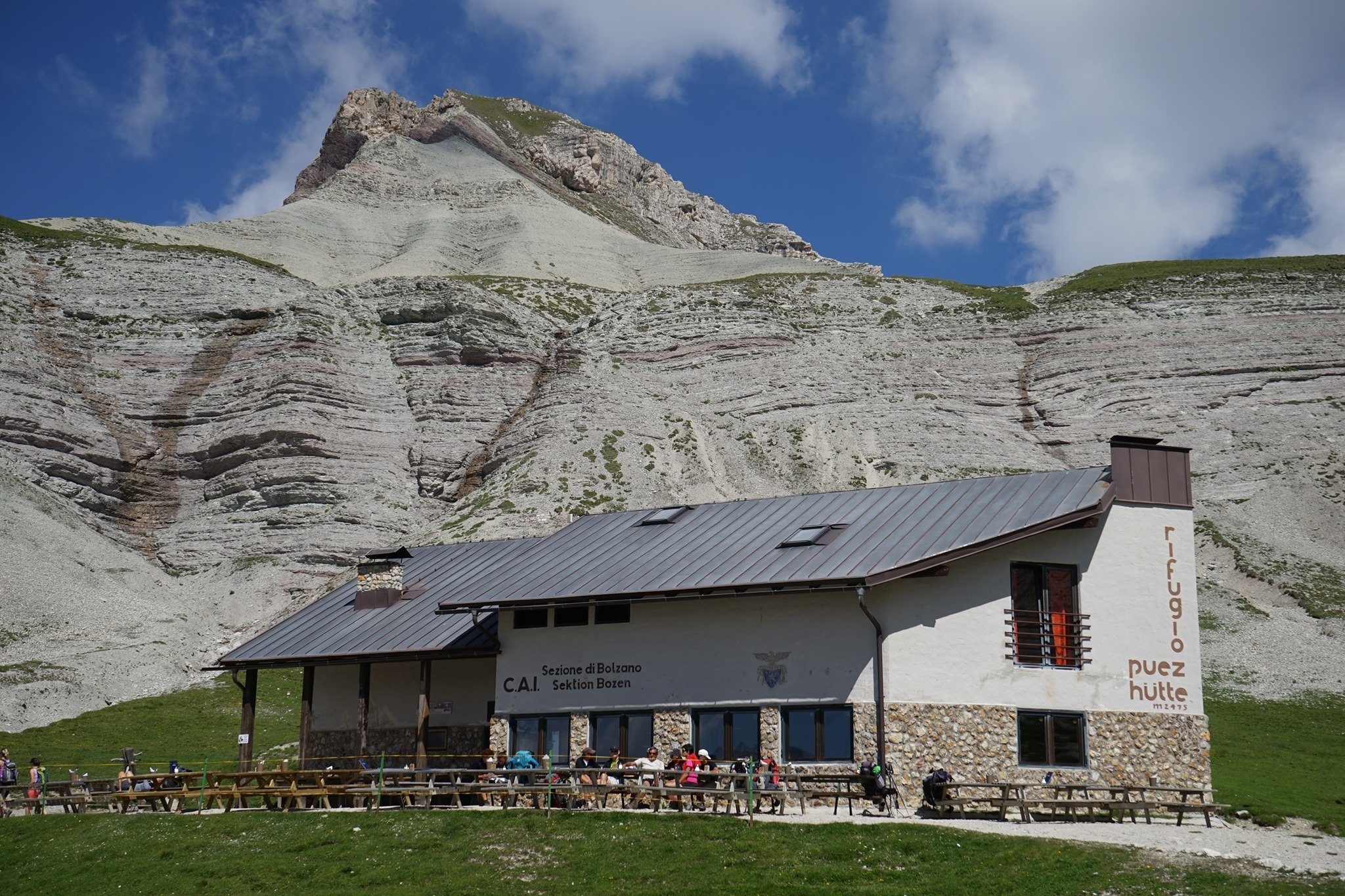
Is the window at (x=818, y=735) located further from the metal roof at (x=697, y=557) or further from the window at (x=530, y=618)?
the window at (x=530, y=618)

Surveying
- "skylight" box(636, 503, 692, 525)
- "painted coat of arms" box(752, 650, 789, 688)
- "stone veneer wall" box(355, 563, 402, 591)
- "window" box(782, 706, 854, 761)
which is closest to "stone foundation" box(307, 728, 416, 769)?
"stone veneer wall" box(355, 563, 402, 591)

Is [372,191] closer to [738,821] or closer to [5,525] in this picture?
[5,525]

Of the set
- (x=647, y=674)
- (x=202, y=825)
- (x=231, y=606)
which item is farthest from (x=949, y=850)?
(x=231, y=606)

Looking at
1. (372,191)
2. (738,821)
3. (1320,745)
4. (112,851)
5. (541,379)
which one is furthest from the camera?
(372,191)

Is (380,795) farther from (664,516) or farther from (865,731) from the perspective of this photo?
(664,516)

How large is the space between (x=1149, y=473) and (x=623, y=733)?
1470 centimetres

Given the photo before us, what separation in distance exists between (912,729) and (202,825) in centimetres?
1564

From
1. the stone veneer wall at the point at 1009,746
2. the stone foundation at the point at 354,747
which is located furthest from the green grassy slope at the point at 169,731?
the stone veneer wall at the point at 1009,746

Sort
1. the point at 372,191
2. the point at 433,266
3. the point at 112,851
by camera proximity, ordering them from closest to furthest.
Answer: the point at 112,851 < the point at 433,266 < the point at 372,191

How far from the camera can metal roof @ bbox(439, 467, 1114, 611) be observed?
30828mm

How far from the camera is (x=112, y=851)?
26703mm

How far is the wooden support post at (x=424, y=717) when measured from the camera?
3494 cm

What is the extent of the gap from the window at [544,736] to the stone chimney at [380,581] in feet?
26.3

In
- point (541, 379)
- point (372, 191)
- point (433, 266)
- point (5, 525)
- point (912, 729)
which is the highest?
point (372, 191)
